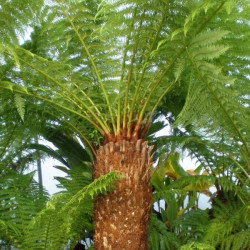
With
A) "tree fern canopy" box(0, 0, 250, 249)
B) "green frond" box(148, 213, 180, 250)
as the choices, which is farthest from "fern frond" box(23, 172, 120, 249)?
"green frond" box(148, 213, 180, 250)

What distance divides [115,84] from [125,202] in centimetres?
54

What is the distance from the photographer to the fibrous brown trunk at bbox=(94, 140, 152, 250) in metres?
1.49

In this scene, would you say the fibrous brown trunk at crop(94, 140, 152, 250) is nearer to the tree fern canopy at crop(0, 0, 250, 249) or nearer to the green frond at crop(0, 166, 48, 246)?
the tree fern canopy at crop(0, 0, 250, 249)

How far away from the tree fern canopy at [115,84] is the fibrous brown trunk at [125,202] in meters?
0.06

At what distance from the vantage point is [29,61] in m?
1.66

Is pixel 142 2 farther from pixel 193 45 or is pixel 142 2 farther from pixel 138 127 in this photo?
pixel 138 127

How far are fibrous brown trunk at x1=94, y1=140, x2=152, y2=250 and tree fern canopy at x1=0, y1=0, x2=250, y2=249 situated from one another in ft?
0.19

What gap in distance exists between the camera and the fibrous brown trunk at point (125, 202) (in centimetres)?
149

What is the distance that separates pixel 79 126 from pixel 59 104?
26 centimetres

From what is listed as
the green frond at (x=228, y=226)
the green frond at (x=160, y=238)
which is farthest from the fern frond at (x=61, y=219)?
the green frond at (x=228, y=226)

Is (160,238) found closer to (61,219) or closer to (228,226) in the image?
(228,226)

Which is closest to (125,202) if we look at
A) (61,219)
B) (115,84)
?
(61,219)

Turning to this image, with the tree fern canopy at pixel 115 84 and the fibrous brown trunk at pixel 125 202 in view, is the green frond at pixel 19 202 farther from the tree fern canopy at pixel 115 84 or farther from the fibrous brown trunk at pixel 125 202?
the fibrous brown trunk at pixel 125 202

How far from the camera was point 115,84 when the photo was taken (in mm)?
1785
